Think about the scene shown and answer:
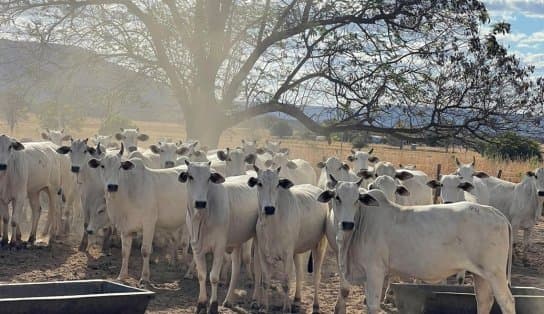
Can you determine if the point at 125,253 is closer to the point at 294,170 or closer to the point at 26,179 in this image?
Answer: the point at 26,179

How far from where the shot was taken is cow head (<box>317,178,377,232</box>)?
32.6 ft

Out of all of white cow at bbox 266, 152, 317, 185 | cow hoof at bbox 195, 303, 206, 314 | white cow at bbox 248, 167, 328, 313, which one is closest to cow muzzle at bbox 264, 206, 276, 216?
white cow at bbox 248, 167, 328, 313

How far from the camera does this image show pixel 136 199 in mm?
13250

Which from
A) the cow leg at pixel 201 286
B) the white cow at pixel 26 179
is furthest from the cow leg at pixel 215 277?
the white cow at pixel 26 179

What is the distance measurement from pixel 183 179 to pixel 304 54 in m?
11.3

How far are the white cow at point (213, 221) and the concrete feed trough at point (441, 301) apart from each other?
96.4 inches

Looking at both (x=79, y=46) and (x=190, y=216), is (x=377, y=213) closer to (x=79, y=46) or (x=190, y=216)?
(x=190, y=216)

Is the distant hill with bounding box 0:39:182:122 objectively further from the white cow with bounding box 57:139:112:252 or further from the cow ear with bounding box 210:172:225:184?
the cow ear with bounding box 210:172:225:184

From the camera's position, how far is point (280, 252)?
11.7m

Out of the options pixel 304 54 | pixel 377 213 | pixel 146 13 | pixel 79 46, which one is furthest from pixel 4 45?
pixel 377 213

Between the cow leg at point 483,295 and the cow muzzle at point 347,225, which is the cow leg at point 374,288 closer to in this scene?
the cow muzzle at point 347,225

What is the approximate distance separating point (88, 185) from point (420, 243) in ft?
23.1

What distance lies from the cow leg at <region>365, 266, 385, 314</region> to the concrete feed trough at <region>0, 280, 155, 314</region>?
2345mm

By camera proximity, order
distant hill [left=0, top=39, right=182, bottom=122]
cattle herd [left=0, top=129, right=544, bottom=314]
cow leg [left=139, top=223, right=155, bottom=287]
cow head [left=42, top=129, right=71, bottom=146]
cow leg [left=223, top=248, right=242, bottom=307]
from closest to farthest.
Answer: cattle herd [left=0, top=129, right=544, bottom=314]
cow leg [left=223, top=248, right=242, bottom=307]
cow leg [left=139, top=223, right=155, bottom=287]
cow head [left=42, top=129, right=71, bottom=146]
distant hill [left=0, top=39, right=182, bottom=122]
